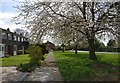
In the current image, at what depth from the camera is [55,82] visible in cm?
959

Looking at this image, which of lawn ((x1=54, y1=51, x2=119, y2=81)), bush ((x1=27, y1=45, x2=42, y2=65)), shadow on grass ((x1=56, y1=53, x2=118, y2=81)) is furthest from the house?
shadow on grass ((x1=56, y1=53, x2=118, y2=81))

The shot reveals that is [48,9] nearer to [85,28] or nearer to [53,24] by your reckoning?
[53,24]

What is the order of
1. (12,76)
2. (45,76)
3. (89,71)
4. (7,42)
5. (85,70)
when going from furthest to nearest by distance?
(7,42) → (85,70) → (89,71) → (12,76) → (45,76)

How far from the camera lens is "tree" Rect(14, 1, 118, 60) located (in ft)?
52.9

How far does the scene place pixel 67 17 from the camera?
17125 millimetres

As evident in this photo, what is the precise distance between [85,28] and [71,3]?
2272 millimetres

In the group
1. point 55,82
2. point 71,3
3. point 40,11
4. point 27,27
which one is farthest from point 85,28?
point 55,82

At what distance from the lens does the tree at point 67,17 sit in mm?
16125

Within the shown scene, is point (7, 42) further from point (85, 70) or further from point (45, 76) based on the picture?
point (45, 76)

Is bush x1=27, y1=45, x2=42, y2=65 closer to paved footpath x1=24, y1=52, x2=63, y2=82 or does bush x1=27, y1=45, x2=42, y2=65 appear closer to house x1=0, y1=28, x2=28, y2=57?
paved footpath x1=24, y1=52, x2=63, y2=82

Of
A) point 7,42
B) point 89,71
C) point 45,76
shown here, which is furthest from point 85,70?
point 7,42

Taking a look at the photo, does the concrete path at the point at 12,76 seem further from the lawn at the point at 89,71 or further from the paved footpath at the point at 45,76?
the lawn at the point at 89,71

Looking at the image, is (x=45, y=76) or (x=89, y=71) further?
(x=89, y=71)

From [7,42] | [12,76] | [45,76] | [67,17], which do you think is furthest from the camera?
[7,42]
